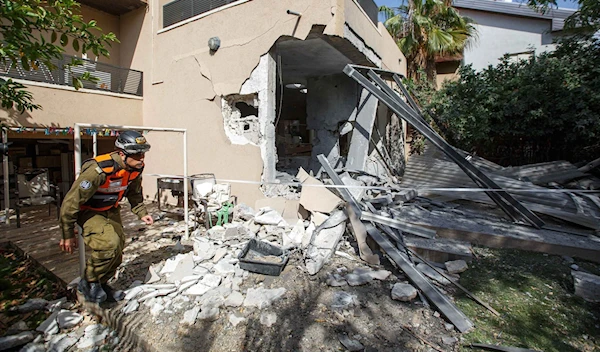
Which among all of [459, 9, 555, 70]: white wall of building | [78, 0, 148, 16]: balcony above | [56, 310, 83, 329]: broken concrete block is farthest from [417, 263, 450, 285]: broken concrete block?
[459, 9, 555, 70]: white wall of building

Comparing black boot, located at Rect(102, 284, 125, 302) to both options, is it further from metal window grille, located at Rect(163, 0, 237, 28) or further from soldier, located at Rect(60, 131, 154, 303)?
metal window grille, located at Rect(163, 0, 237, 28)

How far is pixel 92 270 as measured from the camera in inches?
112

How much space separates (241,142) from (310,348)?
439 cm

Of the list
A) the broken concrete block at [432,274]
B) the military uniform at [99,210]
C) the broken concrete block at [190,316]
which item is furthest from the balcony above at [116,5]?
the broken concrete block at [432,274]

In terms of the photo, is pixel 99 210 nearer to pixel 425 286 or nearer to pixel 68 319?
pixel 68 319

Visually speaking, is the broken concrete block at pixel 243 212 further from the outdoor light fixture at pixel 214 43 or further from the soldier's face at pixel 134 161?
the outdoor light fixture at pixel 214 43

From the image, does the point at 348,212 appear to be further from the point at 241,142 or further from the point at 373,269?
the point at 241,142

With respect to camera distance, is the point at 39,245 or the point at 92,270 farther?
the point at 39,245

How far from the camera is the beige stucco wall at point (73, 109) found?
636 cm

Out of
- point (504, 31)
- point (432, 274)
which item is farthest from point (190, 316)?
point (504, 31)

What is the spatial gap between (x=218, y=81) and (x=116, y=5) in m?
4.85

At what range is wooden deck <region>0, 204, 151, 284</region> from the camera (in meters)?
3.85

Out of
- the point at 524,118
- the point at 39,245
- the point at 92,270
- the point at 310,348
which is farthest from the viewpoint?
the point at 524,118

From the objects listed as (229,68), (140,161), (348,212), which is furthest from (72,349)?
(229,68)
